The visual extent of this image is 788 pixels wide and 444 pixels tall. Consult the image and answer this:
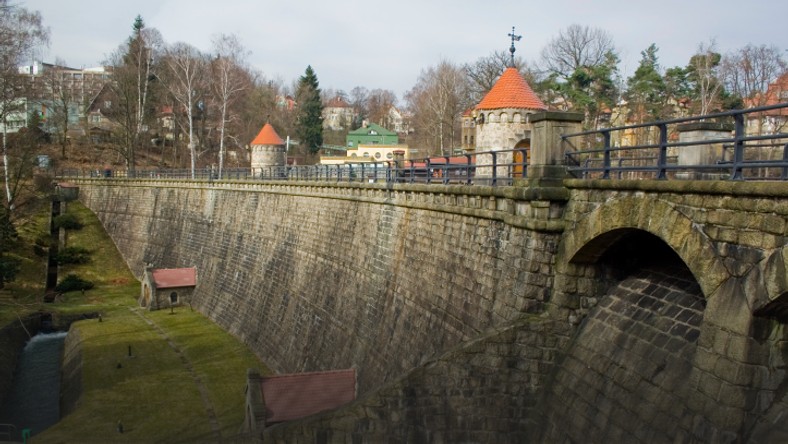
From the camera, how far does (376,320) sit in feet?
59.1

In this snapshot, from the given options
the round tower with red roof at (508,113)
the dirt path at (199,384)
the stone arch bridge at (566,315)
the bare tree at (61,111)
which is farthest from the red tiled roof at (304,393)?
the bare tree at (61,111)

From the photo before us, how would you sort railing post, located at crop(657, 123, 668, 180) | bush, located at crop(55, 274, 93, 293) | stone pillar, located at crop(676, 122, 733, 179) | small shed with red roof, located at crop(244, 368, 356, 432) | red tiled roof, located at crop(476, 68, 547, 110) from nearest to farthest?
railing post, located at crop(657, 123, 668, 180)
stone pillar, located at crop(676, 122, 733, 179)
small shed with red roof, located at crop(244, 368, 356, 432)
red tiled roof, located at crop(476, 68, 547, 110)
bush, located at crop(55, 274, 93, 293)

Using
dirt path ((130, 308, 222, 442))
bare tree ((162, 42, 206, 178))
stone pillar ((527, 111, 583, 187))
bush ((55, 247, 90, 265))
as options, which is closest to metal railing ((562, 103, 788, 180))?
stone pillar ((527, 111, 583, 187))

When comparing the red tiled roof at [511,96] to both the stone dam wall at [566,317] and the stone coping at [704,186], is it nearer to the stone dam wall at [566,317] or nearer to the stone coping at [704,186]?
the stone dam wall at [566,317]

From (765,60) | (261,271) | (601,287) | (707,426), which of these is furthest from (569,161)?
(765,60)

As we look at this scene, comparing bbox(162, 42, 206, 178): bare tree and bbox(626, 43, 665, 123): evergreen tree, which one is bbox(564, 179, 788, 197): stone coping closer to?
bbox(626, 43, 665, 123): evergreen tree

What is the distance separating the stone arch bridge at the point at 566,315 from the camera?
7027 millimetres

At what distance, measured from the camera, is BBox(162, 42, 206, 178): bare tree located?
4384 cm

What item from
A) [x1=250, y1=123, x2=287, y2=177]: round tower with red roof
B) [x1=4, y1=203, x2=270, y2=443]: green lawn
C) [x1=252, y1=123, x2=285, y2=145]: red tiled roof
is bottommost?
[x1=4, y1=203, x2=270, y2=443]: green lawn

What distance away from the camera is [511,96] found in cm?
2214

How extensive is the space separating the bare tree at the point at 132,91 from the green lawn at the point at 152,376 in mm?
26555

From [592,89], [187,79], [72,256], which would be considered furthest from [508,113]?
[72,256]

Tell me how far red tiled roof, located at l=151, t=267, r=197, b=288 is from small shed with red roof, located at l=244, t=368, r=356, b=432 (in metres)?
20.0

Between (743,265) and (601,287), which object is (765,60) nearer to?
(601,287)
